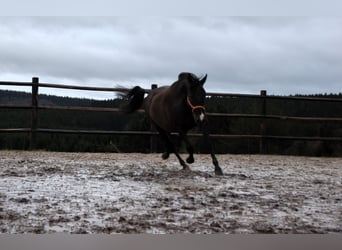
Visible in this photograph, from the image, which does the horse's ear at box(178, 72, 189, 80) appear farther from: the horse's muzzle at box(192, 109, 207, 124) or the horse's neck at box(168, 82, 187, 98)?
the horse's muzzle at box(192, 109, 207, 124)

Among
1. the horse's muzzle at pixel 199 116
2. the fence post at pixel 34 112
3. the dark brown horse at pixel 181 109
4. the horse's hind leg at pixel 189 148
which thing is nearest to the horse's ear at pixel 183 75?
the dark brown horse at pixel 181 109

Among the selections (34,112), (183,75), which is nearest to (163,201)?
(183,75)

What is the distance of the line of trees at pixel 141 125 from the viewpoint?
6.99 metres

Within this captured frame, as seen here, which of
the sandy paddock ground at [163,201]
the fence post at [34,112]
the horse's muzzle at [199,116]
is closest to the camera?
the sandy paddock ground at [163,201]

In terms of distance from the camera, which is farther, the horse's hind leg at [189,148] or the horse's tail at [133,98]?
the horse's tail at [133,98]

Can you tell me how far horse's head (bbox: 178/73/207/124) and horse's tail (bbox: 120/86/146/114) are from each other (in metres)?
1.83

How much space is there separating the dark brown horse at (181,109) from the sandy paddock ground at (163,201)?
0.48 metres

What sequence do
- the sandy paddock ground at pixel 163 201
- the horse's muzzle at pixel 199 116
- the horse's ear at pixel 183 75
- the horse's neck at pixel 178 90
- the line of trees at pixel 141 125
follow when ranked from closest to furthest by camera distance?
the sandy paddock ground at pixel 163 201, the horse's muzzle at pixel 199 116, the horse's ear at pixel 183 75, the horse's neck at pixel 178 90, the line of trees at pixel 141 125

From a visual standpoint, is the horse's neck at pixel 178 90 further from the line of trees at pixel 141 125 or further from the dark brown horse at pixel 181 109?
the line of trees at pixel 141 125

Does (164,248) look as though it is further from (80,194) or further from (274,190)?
(274,190)

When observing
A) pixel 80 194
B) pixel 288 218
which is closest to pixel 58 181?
pixel 80 194

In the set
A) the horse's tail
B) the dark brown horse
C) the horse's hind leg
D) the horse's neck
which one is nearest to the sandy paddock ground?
the horse's hind leg

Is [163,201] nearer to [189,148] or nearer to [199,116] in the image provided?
[199,116]

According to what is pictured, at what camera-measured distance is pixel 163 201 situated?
2676 mm
